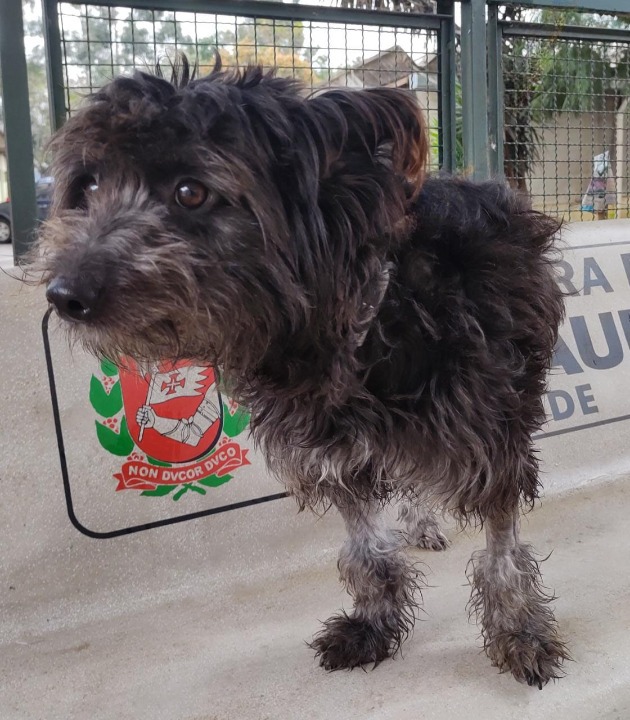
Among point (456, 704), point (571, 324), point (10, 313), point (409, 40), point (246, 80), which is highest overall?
point (409, 40)

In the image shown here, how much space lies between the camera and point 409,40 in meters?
3.60

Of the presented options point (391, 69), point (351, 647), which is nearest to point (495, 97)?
point (391, 69)

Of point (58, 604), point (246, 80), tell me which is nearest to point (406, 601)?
point (58, 604)

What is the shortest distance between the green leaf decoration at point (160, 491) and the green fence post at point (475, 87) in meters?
2.11

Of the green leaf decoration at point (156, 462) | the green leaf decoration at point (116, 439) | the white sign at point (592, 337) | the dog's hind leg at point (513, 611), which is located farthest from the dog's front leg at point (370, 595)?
the white sign at point (592, 337)

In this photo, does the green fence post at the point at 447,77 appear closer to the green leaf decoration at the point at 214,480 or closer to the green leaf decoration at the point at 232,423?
the green leaf decoration at the point at 232,423

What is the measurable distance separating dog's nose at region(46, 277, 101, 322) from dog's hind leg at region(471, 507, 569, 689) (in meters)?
1.38

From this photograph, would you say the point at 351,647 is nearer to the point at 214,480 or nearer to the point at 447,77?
the point at 214,480

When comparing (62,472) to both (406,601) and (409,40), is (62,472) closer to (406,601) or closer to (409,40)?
(406,601)

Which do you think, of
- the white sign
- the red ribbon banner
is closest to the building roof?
the white sign

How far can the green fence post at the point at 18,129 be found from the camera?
275cm

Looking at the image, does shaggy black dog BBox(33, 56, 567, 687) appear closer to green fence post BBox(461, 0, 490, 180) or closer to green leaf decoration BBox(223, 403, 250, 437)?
green leaf decoration BBox(223, 403, 250, 437)

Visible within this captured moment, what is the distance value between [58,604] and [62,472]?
0.47m

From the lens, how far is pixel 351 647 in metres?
2.32
